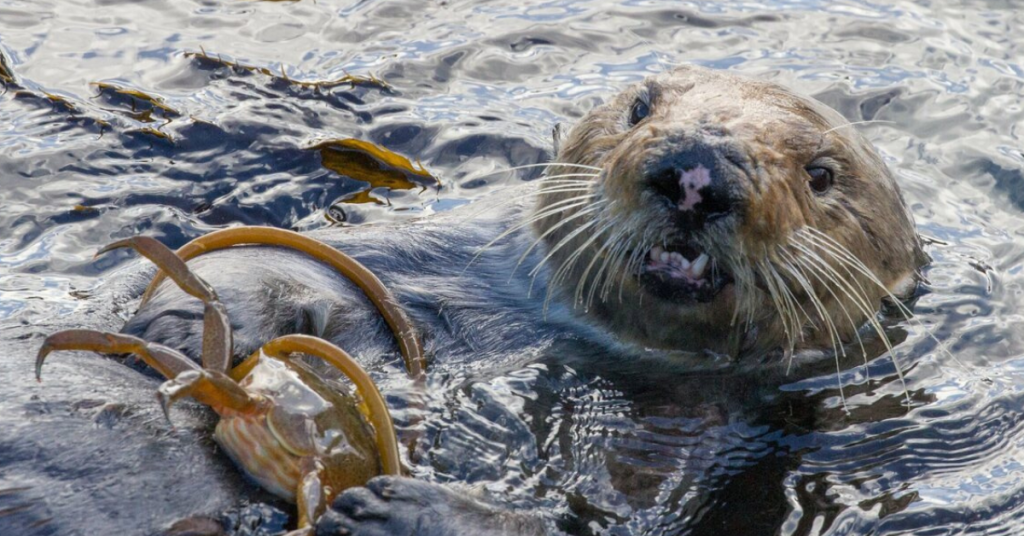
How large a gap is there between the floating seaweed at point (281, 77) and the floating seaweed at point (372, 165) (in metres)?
0.64

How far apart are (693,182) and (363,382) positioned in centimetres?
128

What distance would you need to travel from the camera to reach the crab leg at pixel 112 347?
3369mm

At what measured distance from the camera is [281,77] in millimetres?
7465

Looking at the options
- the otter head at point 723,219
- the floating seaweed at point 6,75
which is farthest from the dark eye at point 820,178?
the floating seaweed at point 6,75

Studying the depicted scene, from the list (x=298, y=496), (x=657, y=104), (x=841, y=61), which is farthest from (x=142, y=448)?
(x=841, y=61)

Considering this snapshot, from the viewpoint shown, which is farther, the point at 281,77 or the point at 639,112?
the point at 281,77

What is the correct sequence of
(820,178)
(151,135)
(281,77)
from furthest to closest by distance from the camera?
(281,77) < (151,135) < (820,178)

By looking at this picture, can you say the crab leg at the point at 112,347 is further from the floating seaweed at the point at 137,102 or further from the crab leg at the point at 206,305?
the floating seaweed at the point at 137,102

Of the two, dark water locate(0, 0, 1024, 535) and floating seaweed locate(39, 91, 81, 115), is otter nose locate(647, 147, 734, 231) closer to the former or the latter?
dark water locate(0, 0, 1024, 535)

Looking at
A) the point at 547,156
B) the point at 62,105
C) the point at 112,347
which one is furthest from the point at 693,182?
the point at 62,105

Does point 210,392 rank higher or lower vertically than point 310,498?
higher

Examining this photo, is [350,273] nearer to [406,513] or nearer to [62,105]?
[406,513]

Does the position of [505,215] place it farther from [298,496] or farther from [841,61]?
[841,61]

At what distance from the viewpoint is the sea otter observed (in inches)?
166
